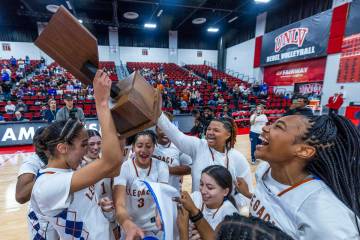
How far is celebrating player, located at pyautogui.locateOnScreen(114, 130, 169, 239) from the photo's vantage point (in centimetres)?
149

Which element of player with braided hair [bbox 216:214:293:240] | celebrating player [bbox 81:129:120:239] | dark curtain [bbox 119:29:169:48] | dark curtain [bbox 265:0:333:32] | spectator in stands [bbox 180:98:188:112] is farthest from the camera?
dark curtain [bbox 119:29:169:48]

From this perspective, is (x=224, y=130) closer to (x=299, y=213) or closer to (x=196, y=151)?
(x=196, y=151)

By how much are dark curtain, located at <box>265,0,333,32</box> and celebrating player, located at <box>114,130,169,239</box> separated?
13.2 metres

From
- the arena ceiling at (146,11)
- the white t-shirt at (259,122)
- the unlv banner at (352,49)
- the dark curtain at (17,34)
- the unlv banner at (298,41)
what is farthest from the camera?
the dark curtain at (17,34)

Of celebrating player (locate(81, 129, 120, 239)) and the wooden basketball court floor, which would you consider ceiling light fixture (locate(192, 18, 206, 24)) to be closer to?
the wooden basketball court floor

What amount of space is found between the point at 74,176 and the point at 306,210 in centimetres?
94

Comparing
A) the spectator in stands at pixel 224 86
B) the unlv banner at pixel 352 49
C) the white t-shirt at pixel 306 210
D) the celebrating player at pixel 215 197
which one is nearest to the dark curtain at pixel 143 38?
the spectator in stands at pixel 224 86

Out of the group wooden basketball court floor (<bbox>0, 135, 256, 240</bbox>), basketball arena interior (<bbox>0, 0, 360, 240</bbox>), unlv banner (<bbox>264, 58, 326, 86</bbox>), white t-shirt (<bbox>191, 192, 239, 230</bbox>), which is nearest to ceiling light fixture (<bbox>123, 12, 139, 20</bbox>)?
basketball arena interior (<bbox>0, 0, 360, 240</bbox>)

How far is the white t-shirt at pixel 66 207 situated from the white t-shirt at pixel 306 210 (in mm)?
851

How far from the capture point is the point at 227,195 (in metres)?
1.43

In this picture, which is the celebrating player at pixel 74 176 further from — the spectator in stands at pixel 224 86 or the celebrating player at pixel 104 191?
the spectator in stands at pixel 224 86

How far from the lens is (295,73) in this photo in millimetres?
12492

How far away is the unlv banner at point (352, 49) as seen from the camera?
346 inches

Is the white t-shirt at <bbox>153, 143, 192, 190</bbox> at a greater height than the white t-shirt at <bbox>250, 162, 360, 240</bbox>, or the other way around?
the white t-shirt at <bbox>250, 162, 360, 240</bbox>
